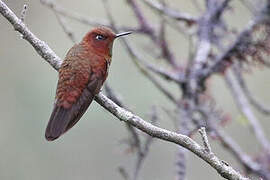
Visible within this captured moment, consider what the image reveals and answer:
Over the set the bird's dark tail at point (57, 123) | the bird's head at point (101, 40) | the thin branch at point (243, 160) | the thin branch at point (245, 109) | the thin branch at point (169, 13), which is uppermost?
the thin branch at point (169, 13)

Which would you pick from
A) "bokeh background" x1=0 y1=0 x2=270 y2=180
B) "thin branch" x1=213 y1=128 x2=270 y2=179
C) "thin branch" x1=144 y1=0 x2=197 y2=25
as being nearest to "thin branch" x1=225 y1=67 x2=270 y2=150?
"thin branch" x1=213 y1=128 x2=270 y2=179

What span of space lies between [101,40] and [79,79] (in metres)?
0.40

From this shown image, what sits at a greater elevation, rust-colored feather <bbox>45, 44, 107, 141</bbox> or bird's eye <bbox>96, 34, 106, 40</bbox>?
bird's eye <bbox>96, 34, 106, 40</bbox>

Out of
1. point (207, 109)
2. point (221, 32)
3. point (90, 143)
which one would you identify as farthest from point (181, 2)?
point (207, 109)

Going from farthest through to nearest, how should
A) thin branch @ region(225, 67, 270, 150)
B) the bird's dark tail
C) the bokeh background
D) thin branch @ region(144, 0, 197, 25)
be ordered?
the bokeh background < thin branch @ region(225, 67, 270, 150) < thin branch @ region(144, 0, 197, 25) < the bird's dark tail

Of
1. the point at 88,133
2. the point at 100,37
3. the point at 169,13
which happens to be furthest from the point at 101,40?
the point at 88,133

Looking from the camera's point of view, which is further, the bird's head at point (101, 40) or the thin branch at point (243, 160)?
the thin branch at point (243, 160)

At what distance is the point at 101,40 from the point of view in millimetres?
4020

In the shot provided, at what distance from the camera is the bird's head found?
396 centimetres

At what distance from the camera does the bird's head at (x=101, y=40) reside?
13.0 ft

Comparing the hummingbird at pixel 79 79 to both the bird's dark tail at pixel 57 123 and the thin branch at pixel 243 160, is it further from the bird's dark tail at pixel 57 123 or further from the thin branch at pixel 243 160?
the thin branch at pixel 243 160

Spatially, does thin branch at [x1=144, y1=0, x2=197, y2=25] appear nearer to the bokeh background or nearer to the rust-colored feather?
the rust-colored feather

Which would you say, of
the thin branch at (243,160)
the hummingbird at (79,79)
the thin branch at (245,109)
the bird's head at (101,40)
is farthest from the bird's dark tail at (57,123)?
the thin branch at (245,109)

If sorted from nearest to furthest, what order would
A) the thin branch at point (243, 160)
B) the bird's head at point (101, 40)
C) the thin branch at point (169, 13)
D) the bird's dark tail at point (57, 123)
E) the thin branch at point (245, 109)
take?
the bird's dark tail at point (57, 123) < the bird's head at point (101, 40) < the thin branch at point (243, 160) < the thin branch at point (169, 13) < the thin branch at point (245, 109)
